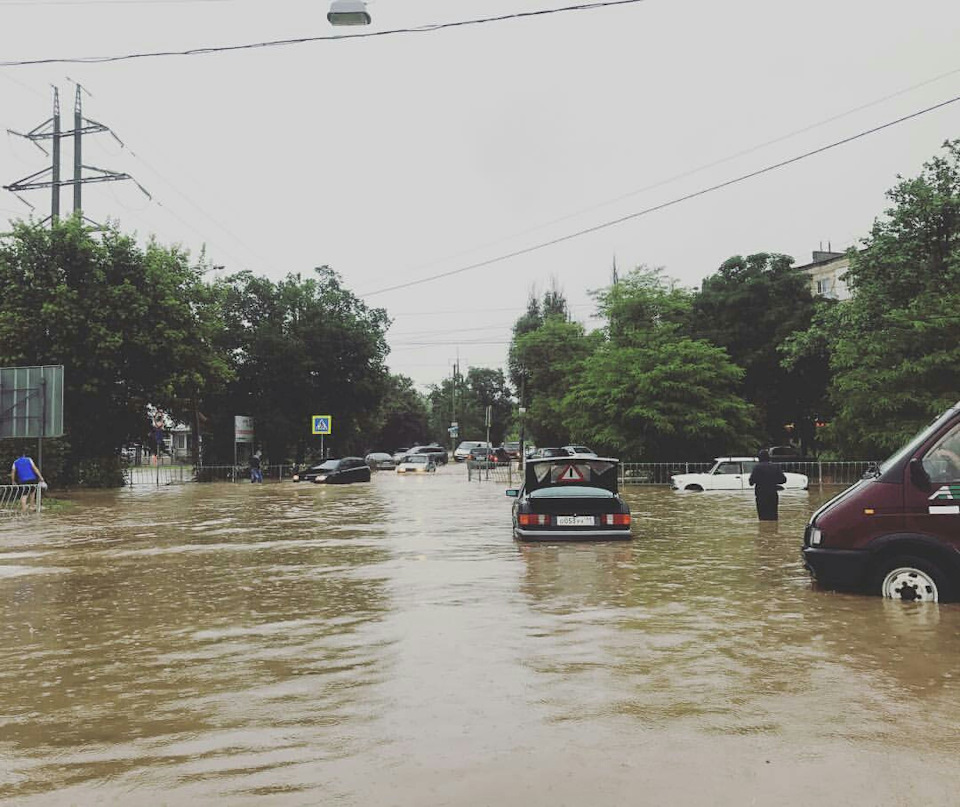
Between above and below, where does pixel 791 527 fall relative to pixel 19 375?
below

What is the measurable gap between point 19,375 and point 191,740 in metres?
22.6

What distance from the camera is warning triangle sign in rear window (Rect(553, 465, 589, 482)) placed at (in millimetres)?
16172

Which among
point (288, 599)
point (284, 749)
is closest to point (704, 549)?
point (288, 599)

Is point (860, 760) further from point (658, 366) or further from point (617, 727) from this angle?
point (658, 366)

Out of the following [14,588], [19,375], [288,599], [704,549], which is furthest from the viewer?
[19,375]

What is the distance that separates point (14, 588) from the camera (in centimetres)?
1131

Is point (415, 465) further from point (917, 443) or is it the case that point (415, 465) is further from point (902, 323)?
point (917, 443)

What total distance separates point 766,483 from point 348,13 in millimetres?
12250

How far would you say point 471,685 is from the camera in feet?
20.6

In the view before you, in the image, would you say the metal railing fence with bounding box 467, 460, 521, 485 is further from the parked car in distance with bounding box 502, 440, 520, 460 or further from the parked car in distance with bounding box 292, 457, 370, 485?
the parked car in distance with bounding box 502, 440, 520, 460

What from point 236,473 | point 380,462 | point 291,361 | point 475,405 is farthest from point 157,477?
point 475,405

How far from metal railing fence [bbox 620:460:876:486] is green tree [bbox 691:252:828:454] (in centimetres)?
1404

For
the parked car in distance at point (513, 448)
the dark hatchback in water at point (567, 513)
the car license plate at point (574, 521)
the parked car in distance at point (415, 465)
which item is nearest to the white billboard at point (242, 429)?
the parked car in distance at point (415, 465)

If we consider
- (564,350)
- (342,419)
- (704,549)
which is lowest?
(704,549)
